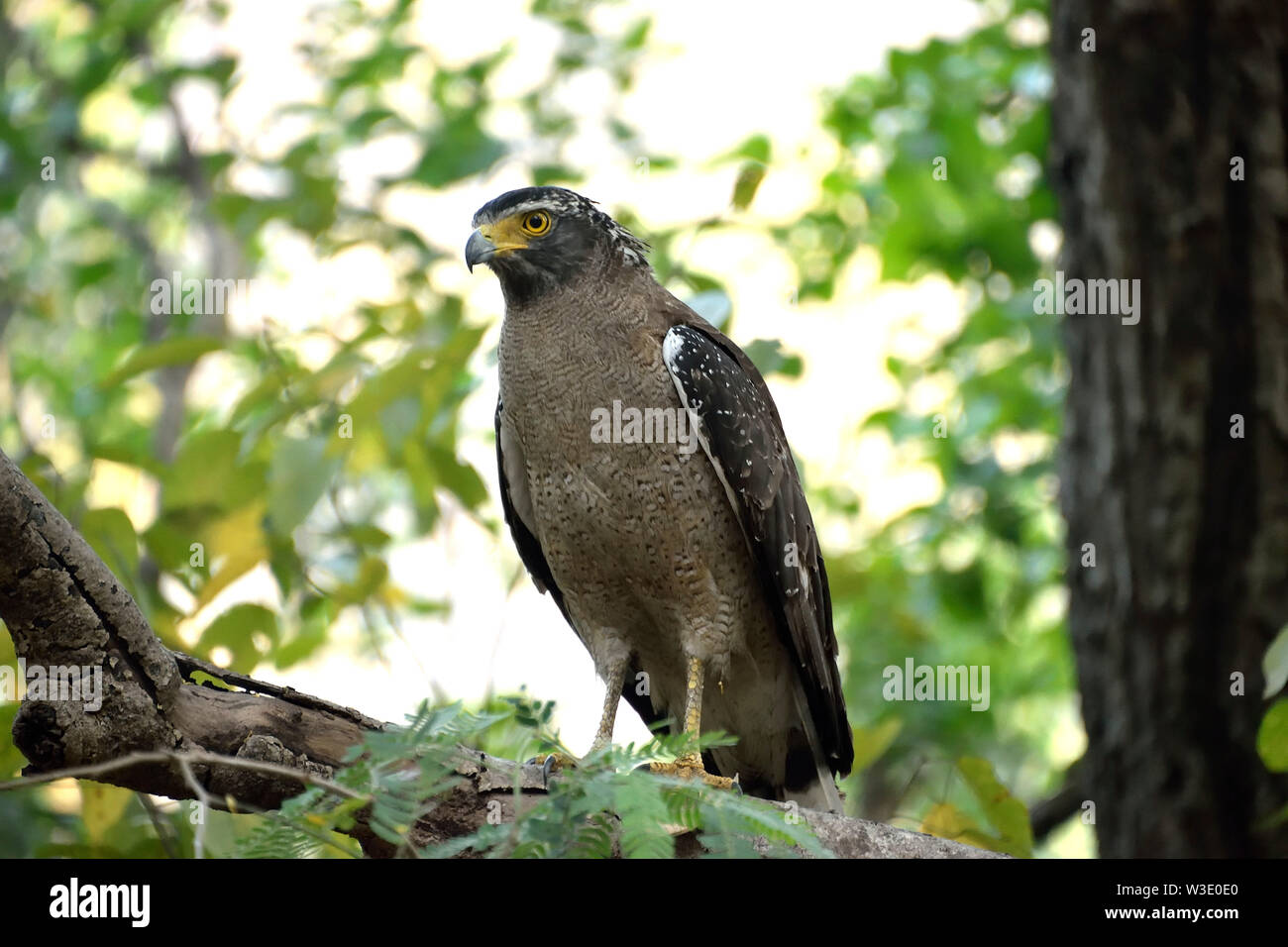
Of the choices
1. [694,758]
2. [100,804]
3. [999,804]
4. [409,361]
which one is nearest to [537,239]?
[409,361]

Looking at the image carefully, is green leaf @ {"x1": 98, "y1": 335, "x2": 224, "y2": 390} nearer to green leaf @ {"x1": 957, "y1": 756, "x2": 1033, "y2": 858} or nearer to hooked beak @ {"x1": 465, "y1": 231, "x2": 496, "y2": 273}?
hooked beak @ {"x1": 465, "y1": 231, "x2": 496, "y2": 273}

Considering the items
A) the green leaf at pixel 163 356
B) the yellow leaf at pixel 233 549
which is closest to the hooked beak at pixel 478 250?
the green leaf at pixel 163 356

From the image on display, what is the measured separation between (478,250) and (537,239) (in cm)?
31

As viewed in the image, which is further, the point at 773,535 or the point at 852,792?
the point at 852,792

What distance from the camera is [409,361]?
4.46 m

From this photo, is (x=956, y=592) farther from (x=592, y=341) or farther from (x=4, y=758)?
(x=4, y=758)

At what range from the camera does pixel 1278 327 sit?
5926mm

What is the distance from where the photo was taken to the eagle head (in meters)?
5.28

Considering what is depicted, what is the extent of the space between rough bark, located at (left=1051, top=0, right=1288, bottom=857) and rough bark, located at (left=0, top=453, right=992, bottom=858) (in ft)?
8.68

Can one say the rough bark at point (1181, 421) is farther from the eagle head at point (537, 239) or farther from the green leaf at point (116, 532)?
the green leaf at point (116, 532)

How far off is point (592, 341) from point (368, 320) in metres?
1.07

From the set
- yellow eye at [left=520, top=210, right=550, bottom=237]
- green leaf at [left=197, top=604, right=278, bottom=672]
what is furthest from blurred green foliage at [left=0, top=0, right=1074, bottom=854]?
yellow eye at [left=520, top=210, right=550, bottom=237]

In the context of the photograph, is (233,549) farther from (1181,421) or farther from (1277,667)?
(1181,421)
